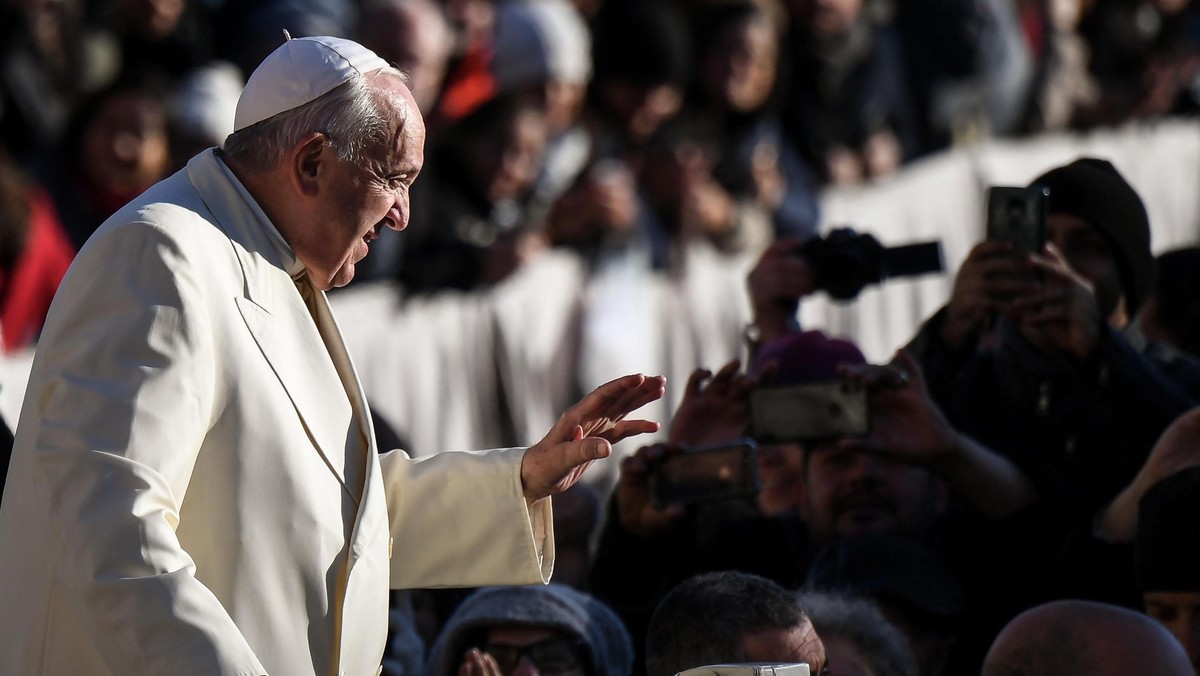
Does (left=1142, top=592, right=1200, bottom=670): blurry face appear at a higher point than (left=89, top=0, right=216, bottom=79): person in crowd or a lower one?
lower

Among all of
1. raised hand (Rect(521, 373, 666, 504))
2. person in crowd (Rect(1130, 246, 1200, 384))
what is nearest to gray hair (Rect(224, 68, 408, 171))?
raised hand (Rect(521, 373, 666, 504))

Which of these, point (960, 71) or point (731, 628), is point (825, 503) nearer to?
point (731, 628)

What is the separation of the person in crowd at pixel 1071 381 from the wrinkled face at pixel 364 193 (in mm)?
2147

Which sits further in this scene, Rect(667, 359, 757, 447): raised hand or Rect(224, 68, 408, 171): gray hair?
Rect(667, 359, 757, 447): raised hand

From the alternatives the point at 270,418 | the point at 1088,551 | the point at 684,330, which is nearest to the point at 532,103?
the point at 684,330

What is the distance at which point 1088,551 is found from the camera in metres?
4.84

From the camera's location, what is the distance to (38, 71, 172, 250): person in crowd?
7.04m

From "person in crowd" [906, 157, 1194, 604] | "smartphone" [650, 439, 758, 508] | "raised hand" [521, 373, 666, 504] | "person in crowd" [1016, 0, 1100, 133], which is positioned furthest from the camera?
"person in crowd" [1016, 0, 1100, 133]

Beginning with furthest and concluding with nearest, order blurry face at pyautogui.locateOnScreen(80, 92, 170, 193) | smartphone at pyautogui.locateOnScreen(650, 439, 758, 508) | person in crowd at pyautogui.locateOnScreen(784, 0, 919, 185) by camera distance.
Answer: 1. person in crowd at pyautogui.locateOnScreen(784, 0, 919, 185)
2. blurry face at pyautogui.locateOnScreen(80, 92, 170, 193)
3. smartphone at pyautogui.locateOnScreen(650, 439, 758, 508)

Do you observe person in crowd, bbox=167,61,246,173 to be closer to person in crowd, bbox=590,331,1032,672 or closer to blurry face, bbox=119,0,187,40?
blurry face, bbox=119,0,187,40

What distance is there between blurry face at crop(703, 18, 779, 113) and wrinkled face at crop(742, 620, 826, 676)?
4.62 meters

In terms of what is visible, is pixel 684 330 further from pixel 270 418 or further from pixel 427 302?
pixel 270 418

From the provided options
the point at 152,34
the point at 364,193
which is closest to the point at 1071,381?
the point at 364,193

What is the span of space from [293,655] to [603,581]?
6.75 feet
